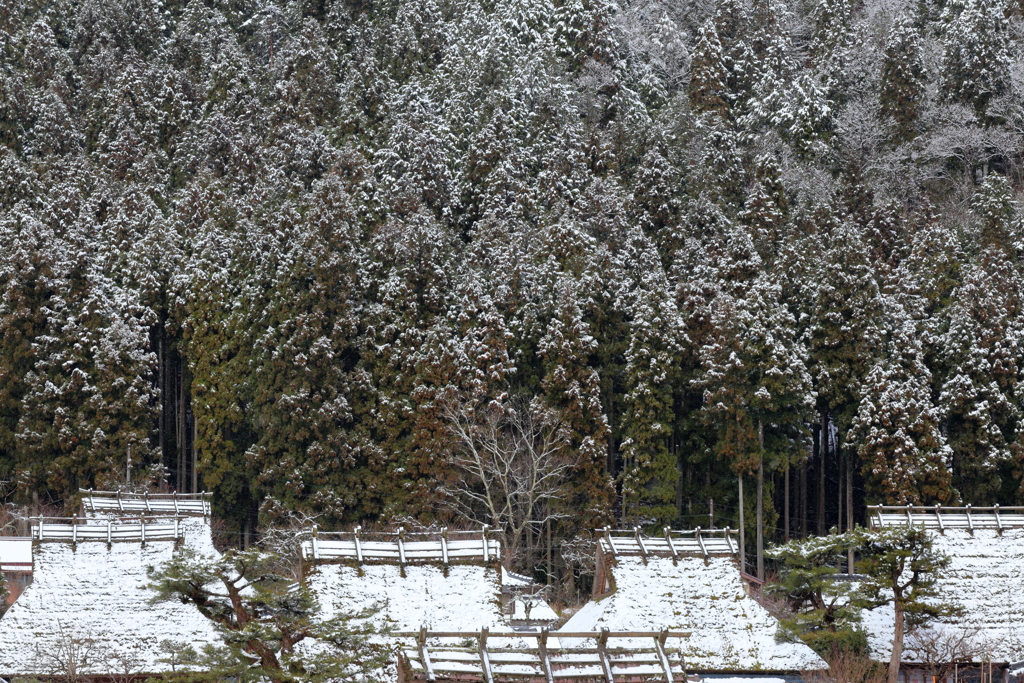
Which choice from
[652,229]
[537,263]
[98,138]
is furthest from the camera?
[98,138]

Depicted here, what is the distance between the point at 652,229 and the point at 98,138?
26.1 metres

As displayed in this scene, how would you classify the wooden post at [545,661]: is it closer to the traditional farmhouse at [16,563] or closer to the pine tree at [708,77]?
the traditional farmhouse at [16,563]

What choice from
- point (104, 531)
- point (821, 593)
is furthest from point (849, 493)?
point (104, 531)

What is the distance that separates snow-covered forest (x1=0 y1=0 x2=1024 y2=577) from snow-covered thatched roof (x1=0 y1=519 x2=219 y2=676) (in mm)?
14953

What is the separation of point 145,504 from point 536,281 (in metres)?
16.7

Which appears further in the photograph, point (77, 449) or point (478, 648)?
point (77, 449)

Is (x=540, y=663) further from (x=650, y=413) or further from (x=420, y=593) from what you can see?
(x=650, y=413)

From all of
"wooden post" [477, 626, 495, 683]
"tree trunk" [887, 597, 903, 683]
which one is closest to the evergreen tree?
"tree trunk" [887, 597, 903, 683]

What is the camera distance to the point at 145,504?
124 feet

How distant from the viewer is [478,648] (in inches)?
947

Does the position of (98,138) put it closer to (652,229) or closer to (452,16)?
(452,16)

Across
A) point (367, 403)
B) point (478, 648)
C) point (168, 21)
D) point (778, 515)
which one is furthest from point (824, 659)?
point (168, 21)

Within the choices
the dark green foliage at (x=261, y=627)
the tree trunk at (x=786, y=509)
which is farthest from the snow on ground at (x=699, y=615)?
the tree trunk at (x=786, y=509)

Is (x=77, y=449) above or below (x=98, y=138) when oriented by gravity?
below
